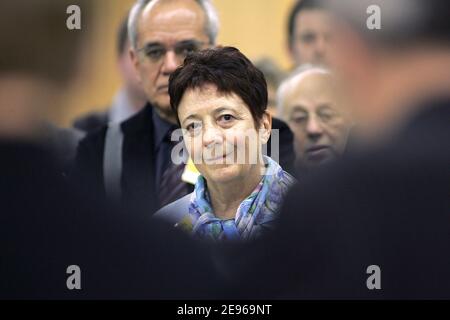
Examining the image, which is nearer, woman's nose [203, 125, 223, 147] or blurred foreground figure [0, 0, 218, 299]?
woman's nose [203, 125, 223, 147]

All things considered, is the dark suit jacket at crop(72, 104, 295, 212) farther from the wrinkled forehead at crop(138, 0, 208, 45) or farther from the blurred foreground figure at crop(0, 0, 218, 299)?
the wrinkled forehead at crop(138, 0, 208, 45)

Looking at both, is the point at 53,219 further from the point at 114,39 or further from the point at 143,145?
the point at 114,39

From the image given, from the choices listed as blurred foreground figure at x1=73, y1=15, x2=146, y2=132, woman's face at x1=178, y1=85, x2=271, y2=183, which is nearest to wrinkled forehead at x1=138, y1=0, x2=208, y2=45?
blurred foreground figure at x1=73, y1=15, x2=146, y2=132

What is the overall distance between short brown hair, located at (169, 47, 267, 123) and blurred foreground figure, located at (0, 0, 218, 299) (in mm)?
491

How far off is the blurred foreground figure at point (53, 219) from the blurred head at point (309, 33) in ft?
2.84

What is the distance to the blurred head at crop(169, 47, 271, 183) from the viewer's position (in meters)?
4.07

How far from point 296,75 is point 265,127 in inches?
11.5

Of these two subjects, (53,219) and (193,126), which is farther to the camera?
(53,219)

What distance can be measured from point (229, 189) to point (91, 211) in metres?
0.59

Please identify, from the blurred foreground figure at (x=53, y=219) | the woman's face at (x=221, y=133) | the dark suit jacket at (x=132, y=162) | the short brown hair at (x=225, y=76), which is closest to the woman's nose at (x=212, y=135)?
the woman's face at (x=221, y=133)

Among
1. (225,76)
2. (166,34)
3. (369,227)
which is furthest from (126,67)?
(369,227)

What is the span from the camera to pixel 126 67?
4.28m

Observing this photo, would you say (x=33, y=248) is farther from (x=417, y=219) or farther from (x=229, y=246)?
(x=417, y=219)
